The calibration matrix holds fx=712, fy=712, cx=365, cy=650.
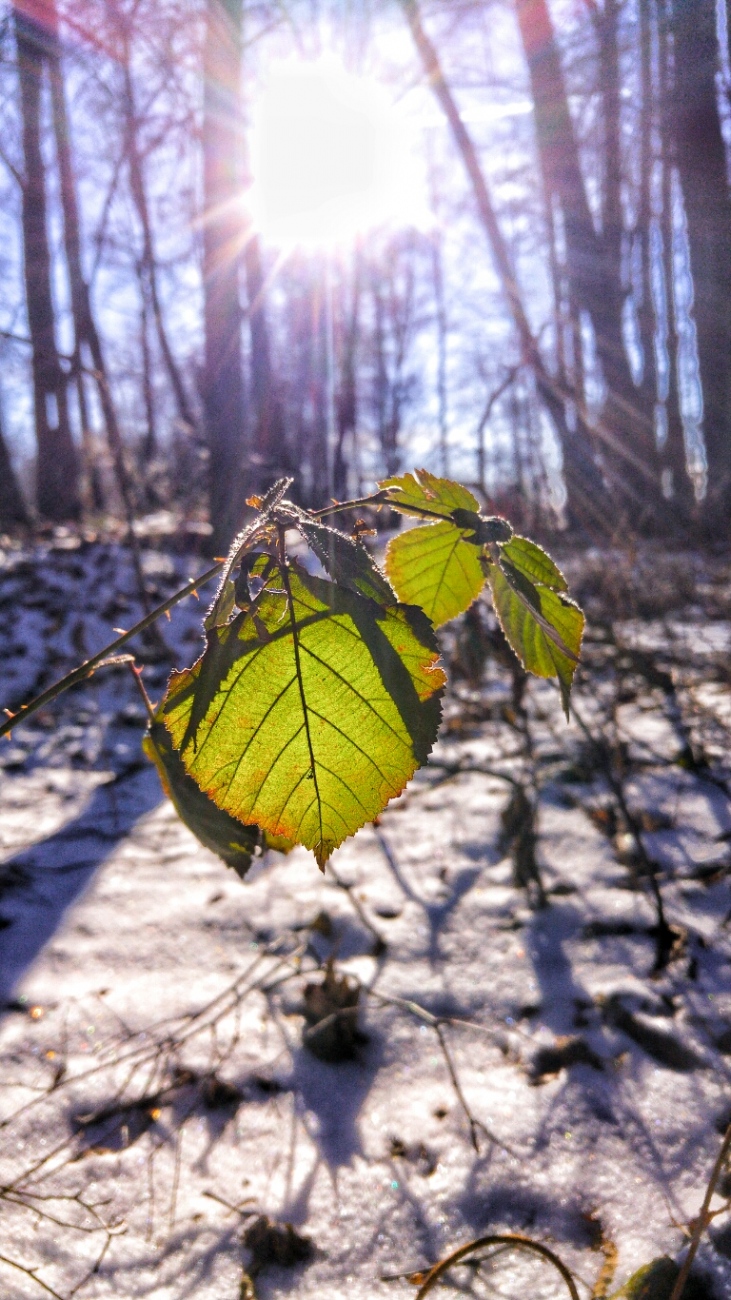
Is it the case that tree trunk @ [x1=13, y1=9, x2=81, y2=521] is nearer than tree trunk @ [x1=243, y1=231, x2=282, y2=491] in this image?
Yes

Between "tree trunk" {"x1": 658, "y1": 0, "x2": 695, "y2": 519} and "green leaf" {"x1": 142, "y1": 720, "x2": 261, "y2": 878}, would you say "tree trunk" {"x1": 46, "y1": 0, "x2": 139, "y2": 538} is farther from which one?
"tree trunk" {"x1": 658, "y1": 0, "x2": 695, "y2": 519}

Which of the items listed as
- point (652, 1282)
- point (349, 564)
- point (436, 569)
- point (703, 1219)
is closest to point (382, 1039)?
point (652, 1282)

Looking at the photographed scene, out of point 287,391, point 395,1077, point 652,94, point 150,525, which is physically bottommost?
point 395,1077

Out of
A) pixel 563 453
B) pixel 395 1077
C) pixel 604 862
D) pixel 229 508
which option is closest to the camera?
pixel 395 1077

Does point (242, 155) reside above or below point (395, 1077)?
above

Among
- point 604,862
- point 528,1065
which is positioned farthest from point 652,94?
point 528,1065

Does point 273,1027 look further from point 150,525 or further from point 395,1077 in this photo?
point 150,525

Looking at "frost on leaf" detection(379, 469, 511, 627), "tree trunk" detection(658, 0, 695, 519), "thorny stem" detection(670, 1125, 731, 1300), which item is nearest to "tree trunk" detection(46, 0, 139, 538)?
"frost on leaf" detection(379, 469, 511, 627)
